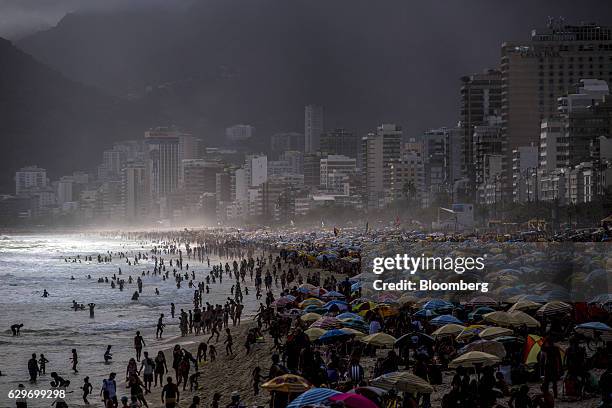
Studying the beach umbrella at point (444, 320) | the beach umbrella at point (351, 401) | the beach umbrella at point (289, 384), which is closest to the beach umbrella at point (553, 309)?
the beach umbrella at point (444, 320)

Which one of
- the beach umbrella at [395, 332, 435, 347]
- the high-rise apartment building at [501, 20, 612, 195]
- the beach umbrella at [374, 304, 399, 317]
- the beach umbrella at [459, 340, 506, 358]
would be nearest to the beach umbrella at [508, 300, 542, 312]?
the beach umbrella at [374, 304, 399, 317]

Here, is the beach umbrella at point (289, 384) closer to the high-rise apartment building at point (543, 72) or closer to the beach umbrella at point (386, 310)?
the beach umbrella at point (386, 310)

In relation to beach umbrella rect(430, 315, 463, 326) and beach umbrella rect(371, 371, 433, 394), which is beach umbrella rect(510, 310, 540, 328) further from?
beach umbrella rect(371, 371, 433, 394)

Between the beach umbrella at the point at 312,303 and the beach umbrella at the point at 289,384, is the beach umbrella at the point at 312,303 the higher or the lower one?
the higher one

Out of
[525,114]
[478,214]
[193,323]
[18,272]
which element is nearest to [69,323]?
[193,323]

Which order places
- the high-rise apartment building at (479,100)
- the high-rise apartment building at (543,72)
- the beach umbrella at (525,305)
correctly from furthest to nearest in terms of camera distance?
the high-rise apartment building at (479,100)
the high-rise apartment building at (543,72)
the beach umbrella at (525,305)

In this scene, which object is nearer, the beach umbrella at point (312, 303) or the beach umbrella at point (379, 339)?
the beach umbrella at point (379, 339)

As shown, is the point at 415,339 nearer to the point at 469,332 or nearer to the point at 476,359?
the point at 469,332
